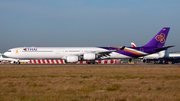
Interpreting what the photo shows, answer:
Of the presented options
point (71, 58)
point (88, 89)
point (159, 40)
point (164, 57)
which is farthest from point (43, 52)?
point (164, 57)

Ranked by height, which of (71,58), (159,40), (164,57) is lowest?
(71,58)

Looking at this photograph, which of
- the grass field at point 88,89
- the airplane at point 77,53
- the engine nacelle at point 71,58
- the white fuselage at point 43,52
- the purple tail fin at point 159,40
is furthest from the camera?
the purple tail fin at point 159,40

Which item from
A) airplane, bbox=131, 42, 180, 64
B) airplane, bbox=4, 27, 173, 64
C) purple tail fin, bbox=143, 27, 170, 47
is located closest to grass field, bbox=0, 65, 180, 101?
airplane, bbox=4, 27, 173, 64

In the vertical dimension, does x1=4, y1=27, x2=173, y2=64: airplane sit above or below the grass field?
above

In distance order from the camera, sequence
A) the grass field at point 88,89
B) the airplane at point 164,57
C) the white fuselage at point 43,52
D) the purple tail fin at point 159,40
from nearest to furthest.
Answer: the grass field at point 88,89 < the white fuselage at point 43,52 < the purple tail fin at point 159,40 < the airplane at point 164,57

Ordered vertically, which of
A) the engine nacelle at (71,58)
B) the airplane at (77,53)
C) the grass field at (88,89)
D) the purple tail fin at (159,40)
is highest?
the purple tail fin at (159,40)

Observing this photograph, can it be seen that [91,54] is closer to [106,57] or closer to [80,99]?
[106,57]

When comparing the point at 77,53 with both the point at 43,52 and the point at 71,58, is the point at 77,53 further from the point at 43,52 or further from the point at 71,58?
the point at 43,52

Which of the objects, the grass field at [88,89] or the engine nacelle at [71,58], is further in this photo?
the engine nacelle at [71,58]

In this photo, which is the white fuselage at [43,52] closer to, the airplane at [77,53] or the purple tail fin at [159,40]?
the airplane at [77,53]

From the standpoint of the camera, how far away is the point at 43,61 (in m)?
45.2

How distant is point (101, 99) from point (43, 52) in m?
35.6

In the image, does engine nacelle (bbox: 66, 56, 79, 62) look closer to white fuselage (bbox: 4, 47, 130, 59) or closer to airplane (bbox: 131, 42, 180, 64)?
white fuselage (bbox: 4, 47, 130, 59)

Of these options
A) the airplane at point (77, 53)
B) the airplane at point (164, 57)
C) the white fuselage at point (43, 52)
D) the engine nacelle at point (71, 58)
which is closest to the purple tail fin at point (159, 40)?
the airplane at point (77, 53)
